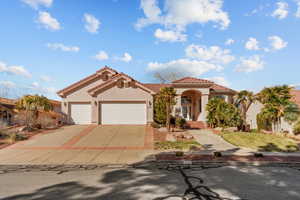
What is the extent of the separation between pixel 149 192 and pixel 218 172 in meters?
3.35

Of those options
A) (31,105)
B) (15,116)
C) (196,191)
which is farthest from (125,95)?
(196,191)

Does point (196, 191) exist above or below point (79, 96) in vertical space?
below

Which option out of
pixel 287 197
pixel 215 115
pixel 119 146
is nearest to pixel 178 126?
pixel 215 115

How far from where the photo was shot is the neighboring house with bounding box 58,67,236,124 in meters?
18.5

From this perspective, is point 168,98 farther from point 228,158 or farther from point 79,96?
point 79,96

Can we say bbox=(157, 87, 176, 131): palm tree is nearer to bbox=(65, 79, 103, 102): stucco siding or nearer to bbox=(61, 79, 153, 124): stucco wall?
bbox=(61, 79, 153, 124): stucco wall

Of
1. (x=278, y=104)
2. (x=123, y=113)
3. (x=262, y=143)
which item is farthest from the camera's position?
(x=123, y=113)

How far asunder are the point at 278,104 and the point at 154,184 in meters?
15.1

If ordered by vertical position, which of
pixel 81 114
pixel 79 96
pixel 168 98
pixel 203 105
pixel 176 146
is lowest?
pixel 176 146

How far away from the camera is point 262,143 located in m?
11.8

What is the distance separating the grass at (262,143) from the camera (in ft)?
35.3

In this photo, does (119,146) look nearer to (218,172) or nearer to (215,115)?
(218,172)

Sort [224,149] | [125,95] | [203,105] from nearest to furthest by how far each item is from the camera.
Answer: [224,149] < [125,95] < [203,105]

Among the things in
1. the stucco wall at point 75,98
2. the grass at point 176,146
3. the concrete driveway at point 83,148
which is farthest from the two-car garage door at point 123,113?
the grass at point 176,146
